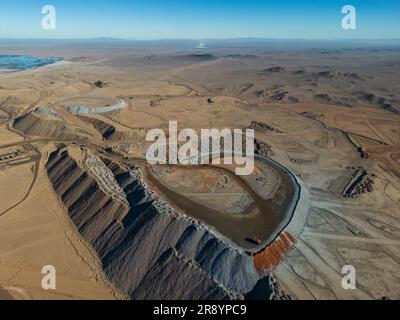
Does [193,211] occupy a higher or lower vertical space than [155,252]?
higher

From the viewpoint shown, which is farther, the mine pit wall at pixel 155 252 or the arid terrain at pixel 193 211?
the arid terrain at pixel 193 211

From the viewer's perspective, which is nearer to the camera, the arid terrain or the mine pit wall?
the mine pit wall

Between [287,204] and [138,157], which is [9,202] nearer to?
[138,157]

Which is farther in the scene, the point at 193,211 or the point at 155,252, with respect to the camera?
the point at 193,211

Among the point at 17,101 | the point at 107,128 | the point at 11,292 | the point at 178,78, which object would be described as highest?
the point at 178,78

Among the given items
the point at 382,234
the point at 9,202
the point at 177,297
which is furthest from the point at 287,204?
the point at 9,202
